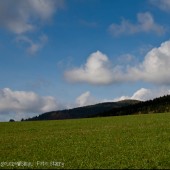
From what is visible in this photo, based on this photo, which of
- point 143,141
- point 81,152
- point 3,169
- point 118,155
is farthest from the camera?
point 143,141

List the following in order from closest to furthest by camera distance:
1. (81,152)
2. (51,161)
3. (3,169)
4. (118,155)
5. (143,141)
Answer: (3,169) < (51,161) < (118,155) < (81,152) < (143,141)

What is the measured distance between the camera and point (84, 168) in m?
26.0

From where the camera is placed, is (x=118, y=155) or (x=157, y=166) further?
(x=118, y=155)

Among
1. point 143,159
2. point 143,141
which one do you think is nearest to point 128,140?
point 143,141

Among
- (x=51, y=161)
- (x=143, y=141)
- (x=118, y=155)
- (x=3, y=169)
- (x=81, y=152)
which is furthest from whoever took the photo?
(x=143, y=141)

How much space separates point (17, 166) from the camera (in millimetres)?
26812

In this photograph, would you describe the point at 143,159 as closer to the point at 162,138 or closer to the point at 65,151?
the point at 65,151

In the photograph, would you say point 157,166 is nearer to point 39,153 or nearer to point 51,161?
point 51,161

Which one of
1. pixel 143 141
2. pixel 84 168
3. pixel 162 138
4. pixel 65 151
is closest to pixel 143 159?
pixel 84 168

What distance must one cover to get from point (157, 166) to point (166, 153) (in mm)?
6796

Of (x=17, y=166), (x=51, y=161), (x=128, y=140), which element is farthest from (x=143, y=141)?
(x=17, y=166)

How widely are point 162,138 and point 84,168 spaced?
2242cm

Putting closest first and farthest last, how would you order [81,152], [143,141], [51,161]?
1. [51,161]
2. [81,152]
3. [143,141]

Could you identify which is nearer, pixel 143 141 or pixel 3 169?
pixel 3 169
